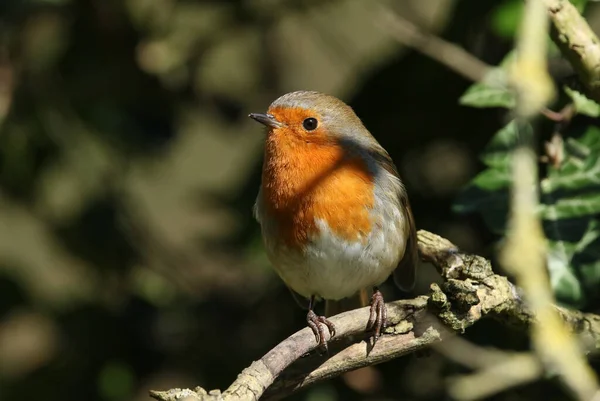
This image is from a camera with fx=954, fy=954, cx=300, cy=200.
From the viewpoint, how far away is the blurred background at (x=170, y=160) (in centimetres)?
414

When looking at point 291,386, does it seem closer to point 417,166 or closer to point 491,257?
point 491,257

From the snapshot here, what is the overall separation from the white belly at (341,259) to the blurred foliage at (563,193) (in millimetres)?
334

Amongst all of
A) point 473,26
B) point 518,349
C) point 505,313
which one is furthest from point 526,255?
point 473,26

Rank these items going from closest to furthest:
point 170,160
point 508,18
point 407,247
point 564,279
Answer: point 564,279 < point 508,18 < point 407,247 < point 170,160

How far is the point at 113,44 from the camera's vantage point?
4777 mm

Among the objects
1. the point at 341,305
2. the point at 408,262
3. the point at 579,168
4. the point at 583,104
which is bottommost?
the point at 341,305

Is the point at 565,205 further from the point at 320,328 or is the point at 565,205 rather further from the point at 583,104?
the point at 320,328

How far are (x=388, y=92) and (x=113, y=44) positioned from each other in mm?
1458

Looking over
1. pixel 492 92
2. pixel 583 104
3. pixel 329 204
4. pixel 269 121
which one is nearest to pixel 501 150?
pixel 492 92

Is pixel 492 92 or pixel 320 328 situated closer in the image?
pixel 320 328

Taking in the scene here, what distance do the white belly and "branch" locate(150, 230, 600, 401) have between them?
50 centimetres

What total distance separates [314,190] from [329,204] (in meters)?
0.09

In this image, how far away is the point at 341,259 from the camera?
11.4 feet

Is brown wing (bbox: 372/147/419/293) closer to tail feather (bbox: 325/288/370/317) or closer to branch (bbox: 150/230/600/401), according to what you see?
tail feather (bbox: 325/288/370/317)
